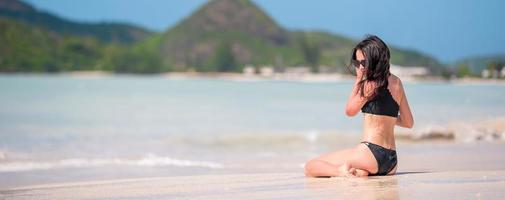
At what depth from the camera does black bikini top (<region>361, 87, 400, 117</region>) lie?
5078 millimetres

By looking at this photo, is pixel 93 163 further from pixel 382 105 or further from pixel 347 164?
pixel 382 105

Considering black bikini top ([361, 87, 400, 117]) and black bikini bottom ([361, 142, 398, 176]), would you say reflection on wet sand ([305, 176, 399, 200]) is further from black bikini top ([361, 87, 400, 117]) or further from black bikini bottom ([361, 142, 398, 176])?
black bikini top ([361, 87, 400, 117])

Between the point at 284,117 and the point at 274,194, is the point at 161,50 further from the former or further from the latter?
the point at 274,194

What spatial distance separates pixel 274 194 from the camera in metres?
4.58

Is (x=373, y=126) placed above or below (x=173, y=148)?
above

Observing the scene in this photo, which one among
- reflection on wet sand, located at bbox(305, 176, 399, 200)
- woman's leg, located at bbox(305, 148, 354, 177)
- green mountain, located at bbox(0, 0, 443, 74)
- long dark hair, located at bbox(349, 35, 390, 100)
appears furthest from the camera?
green mountain, located at bbox(0, 0, 443, 74)

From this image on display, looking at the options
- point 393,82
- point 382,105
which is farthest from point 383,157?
point 393,82

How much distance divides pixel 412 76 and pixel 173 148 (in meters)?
92.3

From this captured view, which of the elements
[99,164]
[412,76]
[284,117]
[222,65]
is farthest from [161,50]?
[99,164]

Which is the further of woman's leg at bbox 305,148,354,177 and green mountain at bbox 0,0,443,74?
green mountain at bbox 0,0,443,74

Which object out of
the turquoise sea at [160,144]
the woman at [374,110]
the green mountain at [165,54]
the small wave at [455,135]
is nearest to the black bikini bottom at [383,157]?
the woman at [374,110]

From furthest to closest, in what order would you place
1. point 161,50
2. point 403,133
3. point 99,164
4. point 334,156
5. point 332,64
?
point 161,50 → point 332,64 → point 403,133 → point 99,164 → point 334,156

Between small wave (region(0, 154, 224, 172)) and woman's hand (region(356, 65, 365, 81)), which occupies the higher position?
woman's hand (region(356, 65, 365, 81))

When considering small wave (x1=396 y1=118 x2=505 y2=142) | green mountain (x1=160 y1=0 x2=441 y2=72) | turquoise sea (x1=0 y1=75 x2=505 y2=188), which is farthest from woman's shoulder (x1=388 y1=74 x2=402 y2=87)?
green mountain (x1=160 y1=0 x2=441 y2=72)
